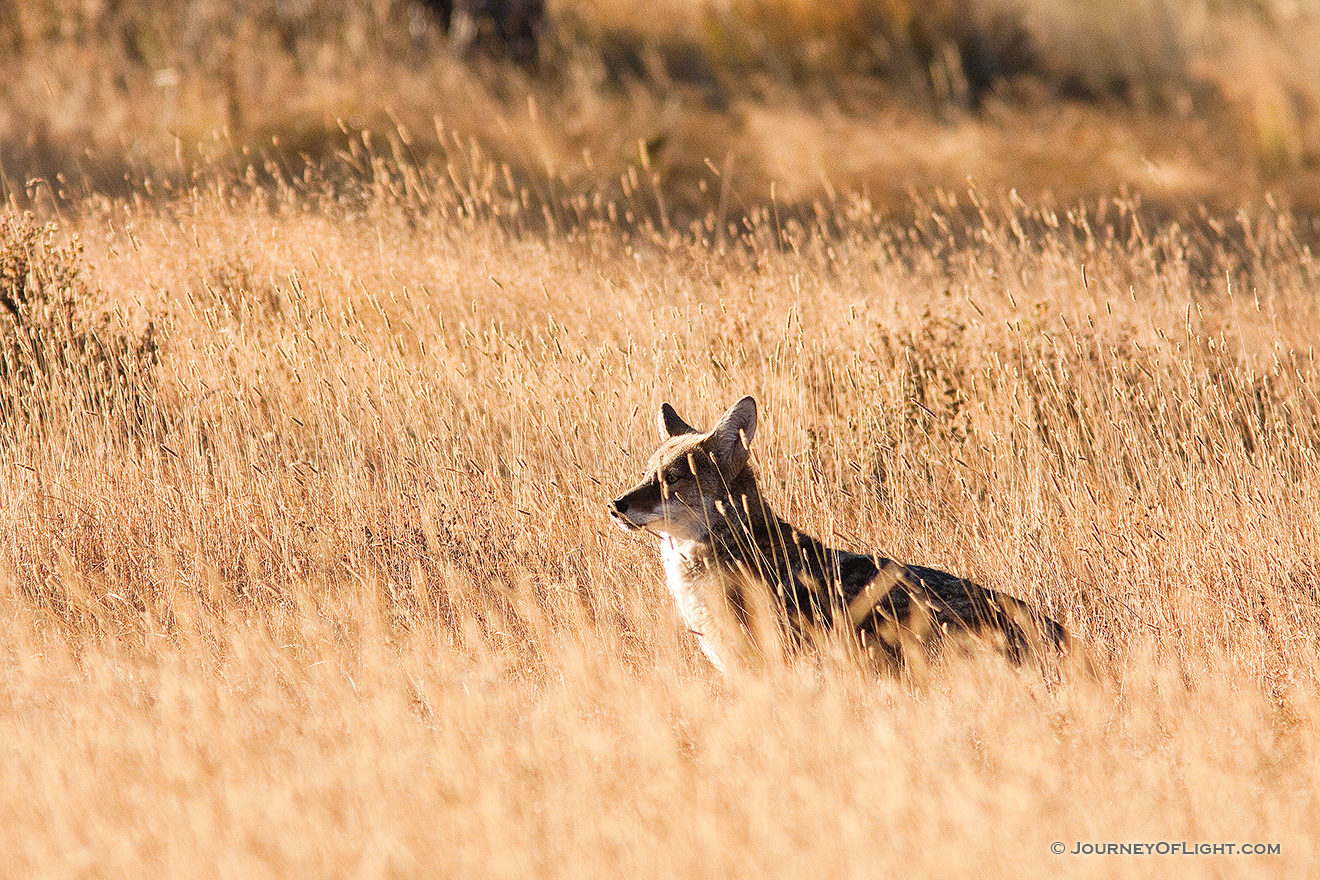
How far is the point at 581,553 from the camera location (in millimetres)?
5121

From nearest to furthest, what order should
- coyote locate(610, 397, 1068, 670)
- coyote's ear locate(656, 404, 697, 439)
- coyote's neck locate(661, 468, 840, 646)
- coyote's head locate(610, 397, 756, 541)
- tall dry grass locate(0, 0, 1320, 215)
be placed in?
1. coyote locate(610, 397, 1068, 670)
2. coyote's neck locate(661, 468, 840, 646)
3. coyote's head locate(610, 397, 756, 541)
4. coyote's ear locate(656, 404, 697, 439)
5. tall dry grass locate(0, 0, 1320, 215)

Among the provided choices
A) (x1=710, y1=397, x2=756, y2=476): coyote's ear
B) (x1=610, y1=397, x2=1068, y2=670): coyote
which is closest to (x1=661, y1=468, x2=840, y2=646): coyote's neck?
(x1=610, y1=397, x2=1068, y2=670): coyote

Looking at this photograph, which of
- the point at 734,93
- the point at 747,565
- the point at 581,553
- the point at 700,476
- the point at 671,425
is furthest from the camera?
the point at 734,93

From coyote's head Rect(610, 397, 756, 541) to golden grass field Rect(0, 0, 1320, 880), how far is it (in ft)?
1.29

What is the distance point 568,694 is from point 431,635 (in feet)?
2.80

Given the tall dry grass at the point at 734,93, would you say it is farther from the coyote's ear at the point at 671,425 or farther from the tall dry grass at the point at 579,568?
the coyote's ear at the point at 671,425

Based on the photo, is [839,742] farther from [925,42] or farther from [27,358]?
[925,42]

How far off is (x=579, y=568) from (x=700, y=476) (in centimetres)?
78

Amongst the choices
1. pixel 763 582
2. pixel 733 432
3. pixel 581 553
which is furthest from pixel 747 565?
pixel 581 553

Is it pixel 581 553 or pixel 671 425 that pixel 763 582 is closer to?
pixel 671 425

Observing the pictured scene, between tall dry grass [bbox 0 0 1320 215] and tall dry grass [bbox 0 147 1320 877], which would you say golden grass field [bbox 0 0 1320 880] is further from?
tall dry grass [bbox 0 0 1320 215]

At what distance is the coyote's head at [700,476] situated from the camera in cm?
441

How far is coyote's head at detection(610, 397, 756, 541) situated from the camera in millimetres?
4406

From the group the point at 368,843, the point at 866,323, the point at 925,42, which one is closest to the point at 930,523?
the point at 866,323
